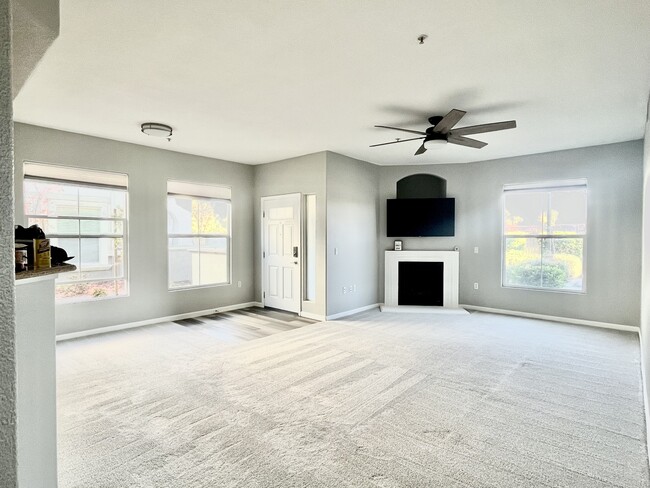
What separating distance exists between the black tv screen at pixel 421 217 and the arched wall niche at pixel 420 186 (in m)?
0.23

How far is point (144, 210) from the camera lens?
18.1ft

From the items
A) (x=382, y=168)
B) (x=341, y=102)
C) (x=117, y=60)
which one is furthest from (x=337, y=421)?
(x=382, y=168)

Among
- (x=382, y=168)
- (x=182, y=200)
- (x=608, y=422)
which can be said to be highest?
(x=382, y=168)

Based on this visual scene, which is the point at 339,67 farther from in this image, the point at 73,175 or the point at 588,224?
the point at 588,224

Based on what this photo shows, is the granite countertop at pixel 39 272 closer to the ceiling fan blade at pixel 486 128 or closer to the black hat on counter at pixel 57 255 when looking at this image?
the black hat on counter at pixel 57 255

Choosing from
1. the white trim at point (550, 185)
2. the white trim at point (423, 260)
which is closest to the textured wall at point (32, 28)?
the white trim at point (423, 260)

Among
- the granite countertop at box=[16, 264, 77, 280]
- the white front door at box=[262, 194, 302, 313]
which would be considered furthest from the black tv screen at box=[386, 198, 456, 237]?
the granite countertop at box=[16, 264, 77, 280]

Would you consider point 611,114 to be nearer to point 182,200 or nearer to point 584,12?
point 584,12

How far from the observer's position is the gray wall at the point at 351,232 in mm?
6016

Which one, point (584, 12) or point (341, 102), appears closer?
point (584, 12)

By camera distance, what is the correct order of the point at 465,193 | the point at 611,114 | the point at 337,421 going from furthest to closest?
the point at 465,193
the point at 611,114
the point at 337,421

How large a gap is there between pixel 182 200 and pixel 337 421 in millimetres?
4699

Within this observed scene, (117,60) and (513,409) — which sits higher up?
(117,60)

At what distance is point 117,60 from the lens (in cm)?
287
